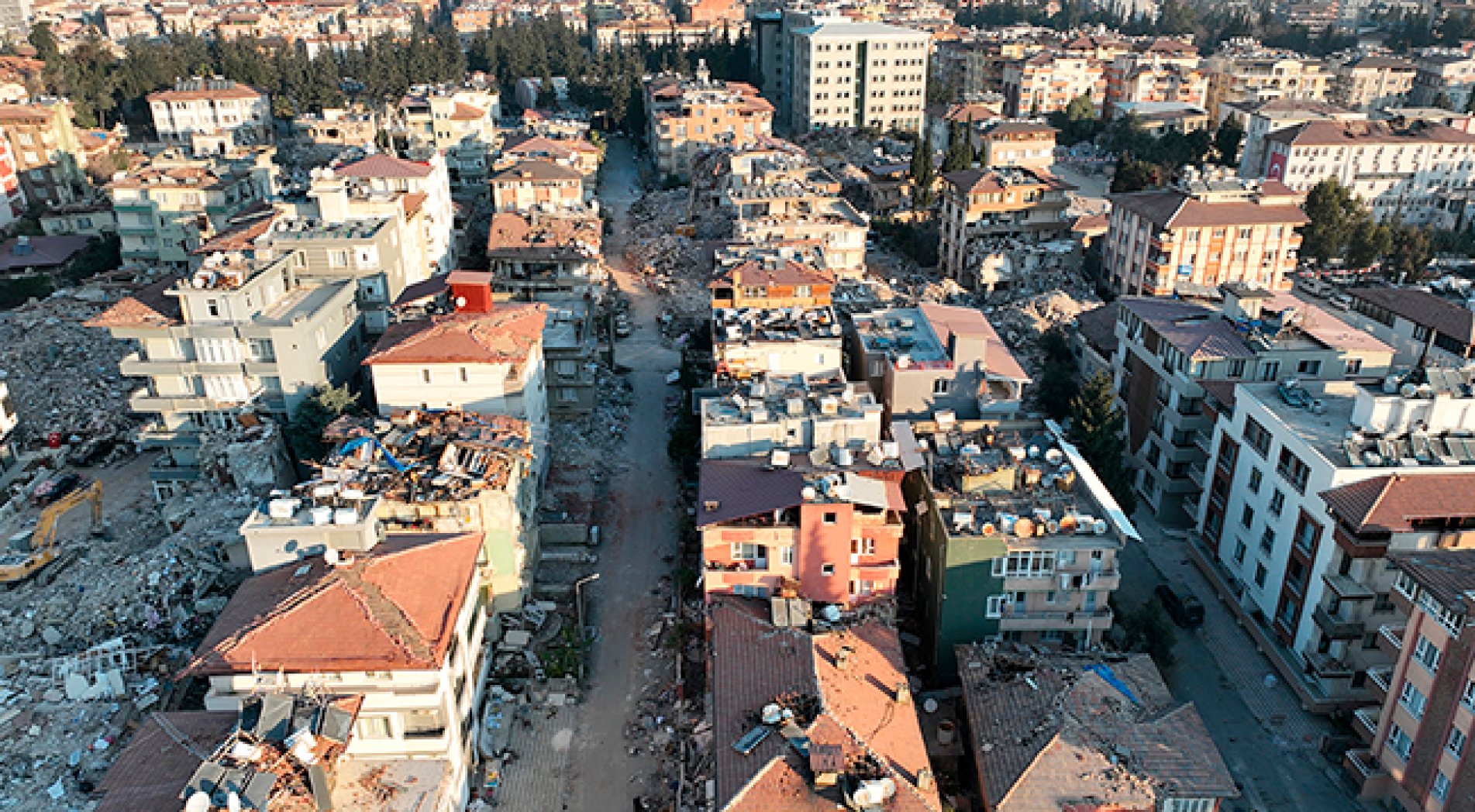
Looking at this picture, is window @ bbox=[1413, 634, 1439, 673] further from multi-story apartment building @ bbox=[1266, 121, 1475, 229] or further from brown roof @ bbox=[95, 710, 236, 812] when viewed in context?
multi-story apartment building @ bbox=[1266, 121, 1475, 229]

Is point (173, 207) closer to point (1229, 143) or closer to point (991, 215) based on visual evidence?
point (991, 215)

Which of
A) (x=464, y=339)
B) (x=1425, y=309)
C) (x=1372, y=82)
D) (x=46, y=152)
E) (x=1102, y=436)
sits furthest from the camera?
(x=1372, y=82)

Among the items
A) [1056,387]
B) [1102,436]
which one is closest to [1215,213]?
[1056,387]

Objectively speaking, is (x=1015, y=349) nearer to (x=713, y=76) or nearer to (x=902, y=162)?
(x=902, y=162)

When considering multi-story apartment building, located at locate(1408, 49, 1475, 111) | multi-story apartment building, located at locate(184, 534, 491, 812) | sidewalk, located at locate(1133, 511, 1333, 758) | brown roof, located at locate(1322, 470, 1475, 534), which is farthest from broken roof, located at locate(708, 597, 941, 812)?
multi-story apartment building, located at locate(1408, 49, 1475, 111)

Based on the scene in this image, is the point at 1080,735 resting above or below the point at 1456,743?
below

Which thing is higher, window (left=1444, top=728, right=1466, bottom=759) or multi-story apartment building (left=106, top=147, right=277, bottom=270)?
multi-story apartment building (left=106, top=147, right=277, bottom=270)

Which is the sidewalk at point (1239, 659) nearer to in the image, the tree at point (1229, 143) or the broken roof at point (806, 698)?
the broken roof at point (806, 698)
